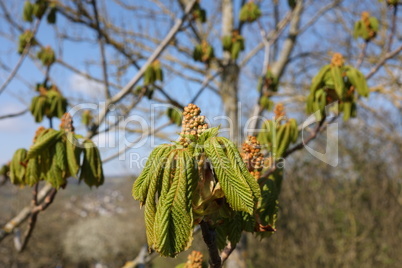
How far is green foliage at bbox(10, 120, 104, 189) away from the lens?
1.46 metres

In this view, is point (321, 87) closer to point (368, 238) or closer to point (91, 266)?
point (368, 238)

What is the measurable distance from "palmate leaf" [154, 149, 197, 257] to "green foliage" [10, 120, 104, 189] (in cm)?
87

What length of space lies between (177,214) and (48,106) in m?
1.90

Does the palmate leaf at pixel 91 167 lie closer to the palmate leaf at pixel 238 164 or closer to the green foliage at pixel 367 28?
the palmate leaf at pixel 238 164

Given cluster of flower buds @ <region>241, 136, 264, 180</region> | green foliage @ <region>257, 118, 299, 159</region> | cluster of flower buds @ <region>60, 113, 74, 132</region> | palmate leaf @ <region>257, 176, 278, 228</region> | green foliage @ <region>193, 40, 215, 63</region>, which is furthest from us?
green foliage @ <region>193, 40, 215, 63</region>

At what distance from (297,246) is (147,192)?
9.99m

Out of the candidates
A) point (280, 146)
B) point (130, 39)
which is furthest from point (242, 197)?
point (130, 39)

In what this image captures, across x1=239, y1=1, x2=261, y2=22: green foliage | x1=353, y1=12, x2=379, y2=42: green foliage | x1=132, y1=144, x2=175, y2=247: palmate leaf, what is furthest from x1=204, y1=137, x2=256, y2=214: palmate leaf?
x1=239, y1=1, x2=261, y2=22: green foliage

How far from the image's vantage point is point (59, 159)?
4.82 ft

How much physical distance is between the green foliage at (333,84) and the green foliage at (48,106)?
61.0 inches

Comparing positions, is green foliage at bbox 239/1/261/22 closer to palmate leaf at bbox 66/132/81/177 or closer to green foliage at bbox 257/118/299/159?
green foliage at bbox 257/118/299/159

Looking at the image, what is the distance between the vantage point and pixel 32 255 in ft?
50.7

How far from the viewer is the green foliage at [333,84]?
71.8 inches

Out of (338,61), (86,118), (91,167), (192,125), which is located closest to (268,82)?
(338,61)
